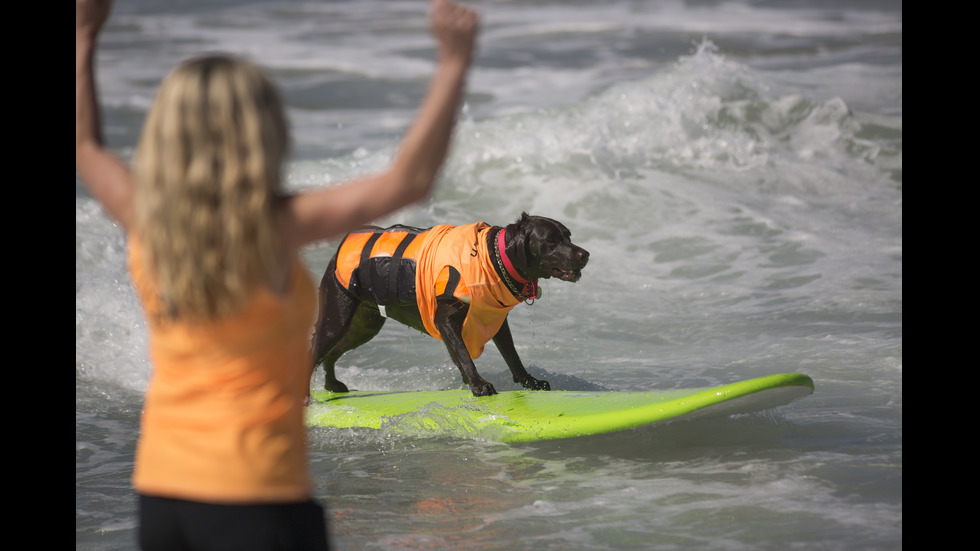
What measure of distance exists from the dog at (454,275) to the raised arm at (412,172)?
368 centimetres

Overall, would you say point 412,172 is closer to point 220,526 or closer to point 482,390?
point 220,526

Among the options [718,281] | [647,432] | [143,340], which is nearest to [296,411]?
[647,432]

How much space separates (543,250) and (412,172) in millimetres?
3772

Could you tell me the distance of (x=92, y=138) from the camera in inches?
79.5

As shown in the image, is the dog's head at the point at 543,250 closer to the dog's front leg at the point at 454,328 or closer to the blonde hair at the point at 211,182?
the dog's front leg at the point at 454,328

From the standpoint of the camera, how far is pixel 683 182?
1253 centimetres

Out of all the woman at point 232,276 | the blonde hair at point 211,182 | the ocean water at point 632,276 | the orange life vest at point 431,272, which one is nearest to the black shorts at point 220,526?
the woman at point 232,276

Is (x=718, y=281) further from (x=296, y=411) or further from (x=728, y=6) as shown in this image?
(x=728, y=6)

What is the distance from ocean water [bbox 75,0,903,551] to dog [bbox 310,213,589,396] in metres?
0.68

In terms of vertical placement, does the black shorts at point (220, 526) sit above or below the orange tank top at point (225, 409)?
below

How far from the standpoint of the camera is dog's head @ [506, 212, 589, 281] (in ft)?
18.1

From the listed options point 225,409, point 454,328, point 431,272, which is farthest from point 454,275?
point 225,409

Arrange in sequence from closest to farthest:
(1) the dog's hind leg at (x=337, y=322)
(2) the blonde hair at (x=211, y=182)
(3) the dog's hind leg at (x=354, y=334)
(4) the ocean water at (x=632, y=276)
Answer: (2) the blonde hair at (x=211, y=182), (4) the ocean water at (x=632, y=276), (1) the dog's hind leg at (x=337, y=322), (3) the dog's hind leg at (x=354, y=334)

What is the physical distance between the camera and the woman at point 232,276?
1720mm
